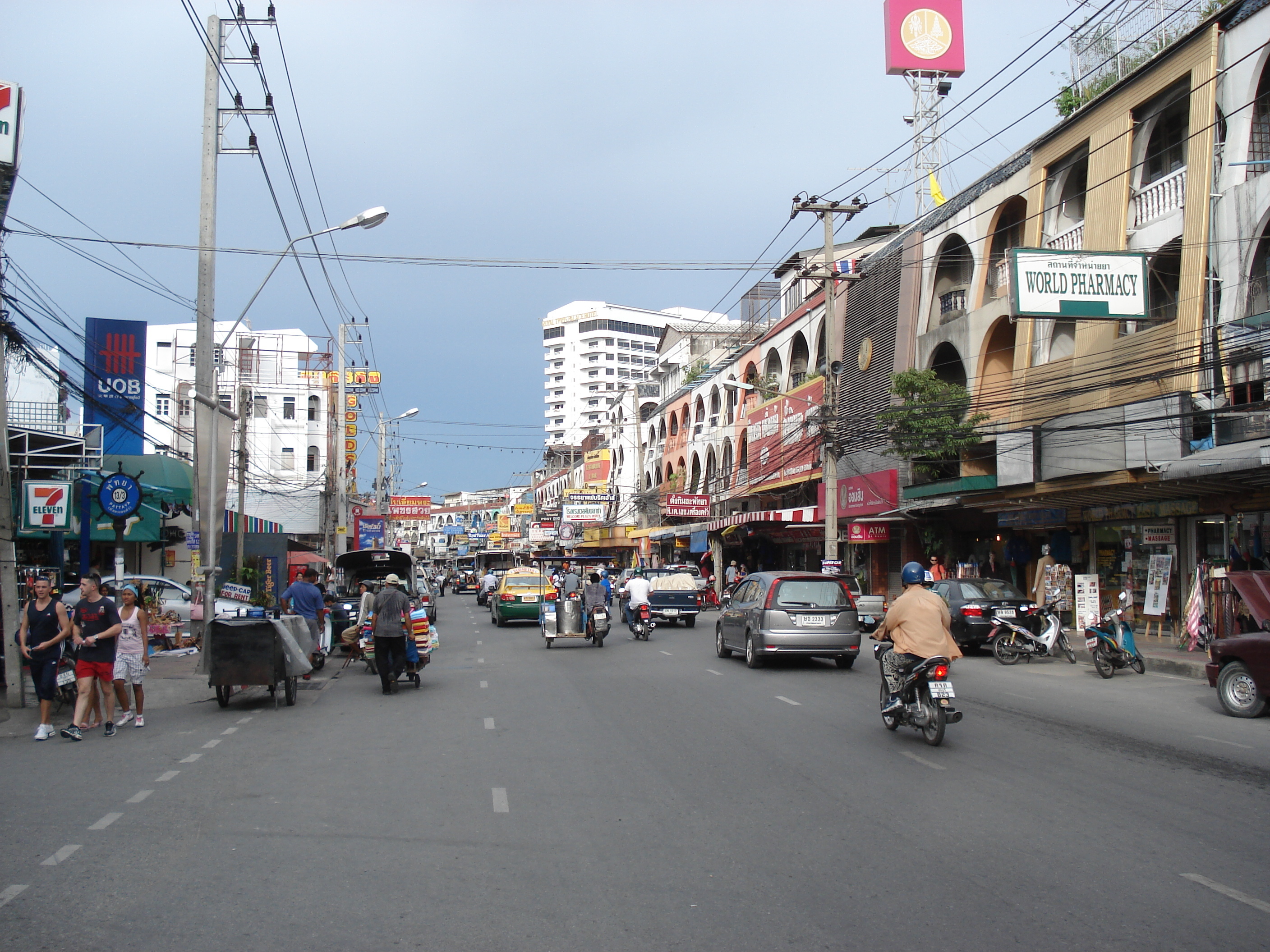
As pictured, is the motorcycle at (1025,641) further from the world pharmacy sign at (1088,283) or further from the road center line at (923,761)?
the road center line at (923,761)

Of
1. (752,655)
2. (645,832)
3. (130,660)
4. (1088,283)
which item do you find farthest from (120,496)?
(1088,283)

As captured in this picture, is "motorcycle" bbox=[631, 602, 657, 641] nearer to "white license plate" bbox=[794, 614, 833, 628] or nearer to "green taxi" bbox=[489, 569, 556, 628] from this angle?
"green taxi" bbox=[489, 569, 556, 628]

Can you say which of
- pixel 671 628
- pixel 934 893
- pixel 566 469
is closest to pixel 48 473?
pixel 671 628

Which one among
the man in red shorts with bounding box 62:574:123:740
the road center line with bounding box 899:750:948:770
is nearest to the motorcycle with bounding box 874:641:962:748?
the road center line with bounding box 899:750:948:770

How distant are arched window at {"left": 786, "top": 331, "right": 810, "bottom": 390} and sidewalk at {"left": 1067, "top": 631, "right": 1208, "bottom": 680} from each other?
20837 mm

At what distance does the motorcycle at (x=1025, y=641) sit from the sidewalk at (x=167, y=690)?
11852mm

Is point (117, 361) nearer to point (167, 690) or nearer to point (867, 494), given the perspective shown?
point (167, 690)

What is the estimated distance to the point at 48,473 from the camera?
27453mm

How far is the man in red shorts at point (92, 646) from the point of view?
11.3m

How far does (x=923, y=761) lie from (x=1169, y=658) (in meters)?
10.1

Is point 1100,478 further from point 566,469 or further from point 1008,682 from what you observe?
point 566,469

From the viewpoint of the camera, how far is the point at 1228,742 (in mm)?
10203

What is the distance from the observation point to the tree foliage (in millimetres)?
25578

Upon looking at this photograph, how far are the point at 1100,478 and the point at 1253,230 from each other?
5.14 meters
